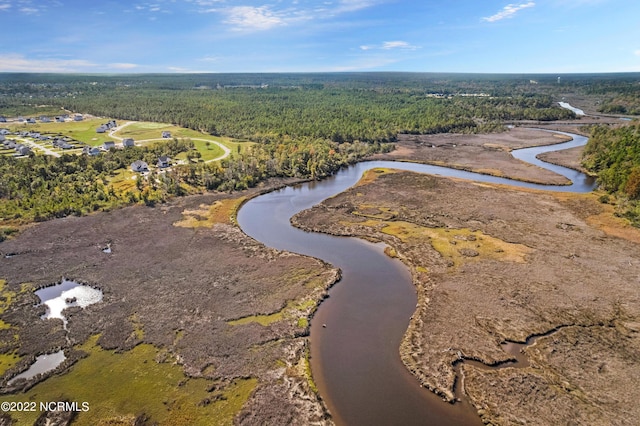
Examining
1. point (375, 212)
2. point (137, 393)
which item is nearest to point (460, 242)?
point (375, 212)

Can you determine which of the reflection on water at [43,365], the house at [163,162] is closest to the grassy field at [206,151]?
the house at [163,162]

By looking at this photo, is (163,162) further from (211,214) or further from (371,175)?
(371,175)

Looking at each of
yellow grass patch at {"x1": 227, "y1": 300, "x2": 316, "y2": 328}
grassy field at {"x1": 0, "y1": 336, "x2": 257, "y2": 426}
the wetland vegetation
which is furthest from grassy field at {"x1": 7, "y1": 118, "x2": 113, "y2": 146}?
yellow grass patch at {"x1": 227, "y1": 300, "x2": 316, "y2": 328}

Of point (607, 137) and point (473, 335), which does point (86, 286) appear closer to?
point (473, 335)

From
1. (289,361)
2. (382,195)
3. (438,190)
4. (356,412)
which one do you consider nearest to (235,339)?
(289,361)

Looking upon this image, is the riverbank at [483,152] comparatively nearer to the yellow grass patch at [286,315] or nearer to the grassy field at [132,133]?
the grassy field at [132,133]
